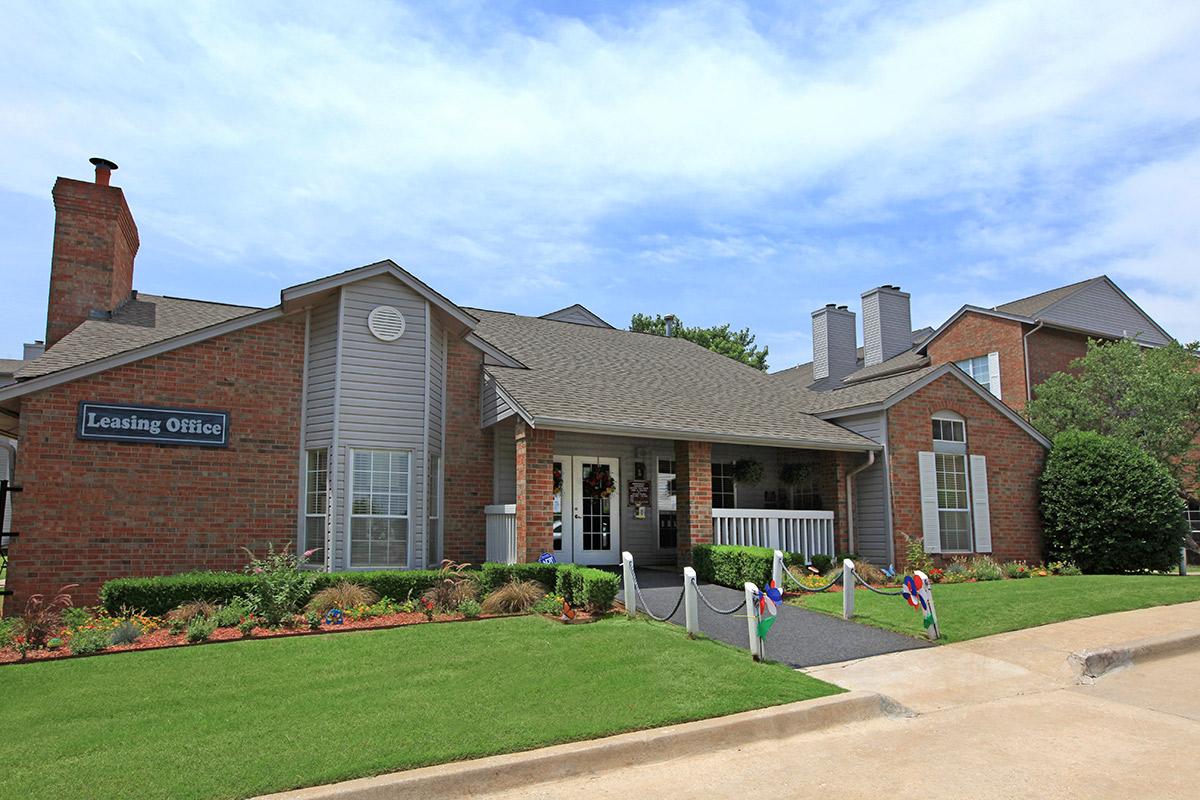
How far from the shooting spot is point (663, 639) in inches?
371

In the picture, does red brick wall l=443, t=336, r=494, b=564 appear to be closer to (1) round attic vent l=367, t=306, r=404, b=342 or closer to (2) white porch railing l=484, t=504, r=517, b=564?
(2) white porch railing l=484, t=504, r=517, b=564

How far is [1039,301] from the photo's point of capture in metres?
28.2

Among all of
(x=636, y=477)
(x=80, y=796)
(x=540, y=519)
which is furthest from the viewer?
(x=636, y=477)

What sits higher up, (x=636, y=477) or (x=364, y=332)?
(x=364, y=332)

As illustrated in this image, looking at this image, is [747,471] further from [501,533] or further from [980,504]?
[501,533]

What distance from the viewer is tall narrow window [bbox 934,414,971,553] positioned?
1720cm

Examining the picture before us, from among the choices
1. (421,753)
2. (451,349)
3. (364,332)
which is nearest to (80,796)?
(421,753)

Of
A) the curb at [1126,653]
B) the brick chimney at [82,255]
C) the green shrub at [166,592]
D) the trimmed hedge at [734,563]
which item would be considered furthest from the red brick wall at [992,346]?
the brick chimney at [82,255]

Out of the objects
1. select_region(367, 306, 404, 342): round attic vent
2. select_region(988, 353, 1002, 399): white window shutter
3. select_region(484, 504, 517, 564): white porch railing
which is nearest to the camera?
select_region(484, 504, 517, 564): white porch railing

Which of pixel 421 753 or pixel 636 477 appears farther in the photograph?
pixel 636 477

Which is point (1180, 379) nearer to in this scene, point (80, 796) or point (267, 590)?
point (267, 590)

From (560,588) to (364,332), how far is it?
5692 mm

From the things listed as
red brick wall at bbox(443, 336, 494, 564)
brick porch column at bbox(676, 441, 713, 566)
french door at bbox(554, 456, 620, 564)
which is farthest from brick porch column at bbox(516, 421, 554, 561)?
brick porch column at bbox(676, 441, 713, 566)

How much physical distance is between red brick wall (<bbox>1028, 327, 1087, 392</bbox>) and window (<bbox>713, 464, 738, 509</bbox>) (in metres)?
12.9
